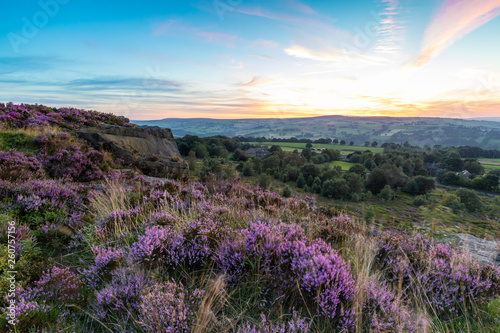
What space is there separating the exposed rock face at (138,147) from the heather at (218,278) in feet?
20.3

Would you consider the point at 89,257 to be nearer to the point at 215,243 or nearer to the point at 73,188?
the point at 215,243

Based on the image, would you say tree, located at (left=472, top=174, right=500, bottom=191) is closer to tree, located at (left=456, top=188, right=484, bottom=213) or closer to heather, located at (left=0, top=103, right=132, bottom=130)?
tree, located at (left=456, top=188, right=484, bottom=213)

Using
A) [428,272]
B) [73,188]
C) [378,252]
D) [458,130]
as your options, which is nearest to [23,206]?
[73,188]

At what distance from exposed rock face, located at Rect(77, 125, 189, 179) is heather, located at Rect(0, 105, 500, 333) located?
20.3ft

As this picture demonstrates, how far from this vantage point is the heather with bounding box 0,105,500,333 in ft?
7.67

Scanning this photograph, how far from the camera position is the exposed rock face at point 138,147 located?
1165 centimetres

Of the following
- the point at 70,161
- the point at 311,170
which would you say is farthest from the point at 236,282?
the point at 311,170

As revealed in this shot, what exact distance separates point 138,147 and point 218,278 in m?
13.3

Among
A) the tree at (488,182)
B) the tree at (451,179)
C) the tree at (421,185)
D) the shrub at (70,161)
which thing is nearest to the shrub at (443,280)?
the shrub at (70,161)

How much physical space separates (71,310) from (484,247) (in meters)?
8.94

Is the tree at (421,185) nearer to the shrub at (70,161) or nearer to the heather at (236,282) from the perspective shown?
the heather at (236,282)

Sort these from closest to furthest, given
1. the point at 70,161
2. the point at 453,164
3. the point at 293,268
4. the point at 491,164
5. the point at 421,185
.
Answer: the point at 293,268
the point at 70,161
the point at 421,185
the point at 453,164
the point at 491,164

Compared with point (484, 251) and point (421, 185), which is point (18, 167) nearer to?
point (484, 251)

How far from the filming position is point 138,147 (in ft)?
46.2
